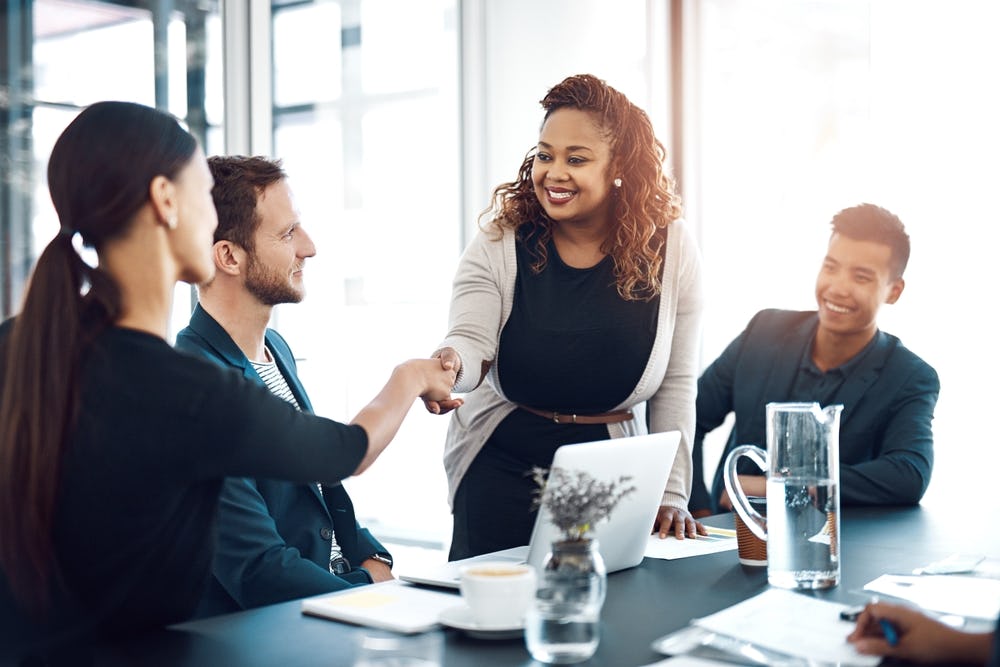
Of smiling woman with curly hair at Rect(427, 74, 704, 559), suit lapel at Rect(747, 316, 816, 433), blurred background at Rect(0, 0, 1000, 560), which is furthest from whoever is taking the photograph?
blurred background at Rect(0, 0, 1000, 560)

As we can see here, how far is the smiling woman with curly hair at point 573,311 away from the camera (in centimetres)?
222

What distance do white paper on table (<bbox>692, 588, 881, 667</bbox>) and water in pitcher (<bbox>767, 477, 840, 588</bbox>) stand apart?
8cm

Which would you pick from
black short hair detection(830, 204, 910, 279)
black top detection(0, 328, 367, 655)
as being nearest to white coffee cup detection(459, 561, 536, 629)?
black top detection(0, 328, 367, 655)

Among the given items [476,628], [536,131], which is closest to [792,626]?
[476,628]

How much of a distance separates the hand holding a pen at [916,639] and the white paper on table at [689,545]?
0.55 metres

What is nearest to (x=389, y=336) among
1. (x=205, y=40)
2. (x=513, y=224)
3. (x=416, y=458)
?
(x=416, y=458)

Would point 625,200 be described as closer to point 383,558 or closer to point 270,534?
point 383,558

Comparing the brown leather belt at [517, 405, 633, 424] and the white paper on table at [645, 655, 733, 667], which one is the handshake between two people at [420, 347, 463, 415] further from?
the white paper on table at [645, 655, 733, 667]

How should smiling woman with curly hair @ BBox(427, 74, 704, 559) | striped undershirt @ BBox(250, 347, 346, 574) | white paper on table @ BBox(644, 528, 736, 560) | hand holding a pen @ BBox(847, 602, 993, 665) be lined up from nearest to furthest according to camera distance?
hand holding a pen @ BBox(847, 602, 993, 665), white paper on table @ BBox(644, 528, 736, 560), striped undershirt @ BBox(250, 347, 346, 574), smiling woman with curly hair @ BBox(427, 74, 704, 559)

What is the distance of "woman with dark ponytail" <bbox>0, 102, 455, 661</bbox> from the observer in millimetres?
1199

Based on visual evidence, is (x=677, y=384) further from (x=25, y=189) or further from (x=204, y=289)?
(x=25, y=189)

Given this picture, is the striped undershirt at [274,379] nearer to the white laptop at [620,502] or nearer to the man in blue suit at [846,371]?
the white laptop at [620,502]

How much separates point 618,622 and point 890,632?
324 mm

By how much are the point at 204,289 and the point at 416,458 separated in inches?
91.0
